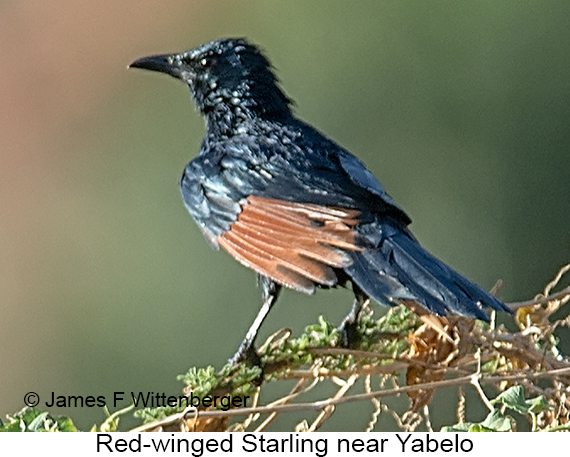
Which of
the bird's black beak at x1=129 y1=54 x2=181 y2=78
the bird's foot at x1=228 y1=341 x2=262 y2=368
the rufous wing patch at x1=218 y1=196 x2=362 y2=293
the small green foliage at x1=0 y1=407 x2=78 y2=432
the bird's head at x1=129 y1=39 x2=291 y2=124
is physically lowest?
the small green foliage at x1=0 y1=407 x2=78 y2=432

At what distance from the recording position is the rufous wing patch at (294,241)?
8.49 ft

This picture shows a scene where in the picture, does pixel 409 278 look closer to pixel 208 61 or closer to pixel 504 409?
pixel 504 409

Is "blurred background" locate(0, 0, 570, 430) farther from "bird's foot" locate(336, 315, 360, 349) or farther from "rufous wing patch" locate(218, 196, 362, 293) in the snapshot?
"bird's foot" locate(336, 315, 360, 349)

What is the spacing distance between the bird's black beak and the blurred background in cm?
172

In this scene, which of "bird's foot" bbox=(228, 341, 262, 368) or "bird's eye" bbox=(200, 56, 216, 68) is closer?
"bird's foot" bbox=(228, 341, 262, 368)

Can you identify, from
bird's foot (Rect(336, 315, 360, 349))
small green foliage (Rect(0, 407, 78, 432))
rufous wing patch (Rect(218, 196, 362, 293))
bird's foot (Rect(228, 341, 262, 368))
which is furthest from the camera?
rufous wing patch (Rect(218, 196, 362, 293))

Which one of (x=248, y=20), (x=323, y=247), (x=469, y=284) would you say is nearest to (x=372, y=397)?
(x=469, y=284)

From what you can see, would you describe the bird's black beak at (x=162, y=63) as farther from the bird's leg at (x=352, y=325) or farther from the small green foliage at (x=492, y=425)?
the small green foliage at (x=492, y=425)

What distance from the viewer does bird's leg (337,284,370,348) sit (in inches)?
96.9

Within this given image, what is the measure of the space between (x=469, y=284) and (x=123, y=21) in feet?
13.9

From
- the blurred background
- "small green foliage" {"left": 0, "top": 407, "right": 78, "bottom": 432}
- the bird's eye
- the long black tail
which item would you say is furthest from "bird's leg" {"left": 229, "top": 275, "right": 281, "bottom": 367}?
the blurred background

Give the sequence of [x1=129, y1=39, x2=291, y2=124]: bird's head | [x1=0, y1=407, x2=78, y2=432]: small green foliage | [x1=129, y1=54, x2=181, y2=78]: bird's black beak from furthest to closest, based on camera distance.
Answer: [x1=129, y1=54, x2=181, y2=78]: bird's black beak
[x1=129, y1=39, x2=291, y2=124]: bird's head
[x1=0, y1=407, x2=78, y2=432]: small green foliage

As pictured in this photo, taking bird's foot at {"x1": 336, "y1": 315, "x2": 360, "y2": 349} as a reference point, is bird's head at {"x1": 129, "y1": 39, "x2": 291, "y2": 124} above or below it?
above

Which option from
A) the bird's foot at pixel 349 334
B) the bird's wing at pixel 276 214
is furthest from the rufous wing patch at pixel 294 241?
the bird's foot at pixel 349 334
